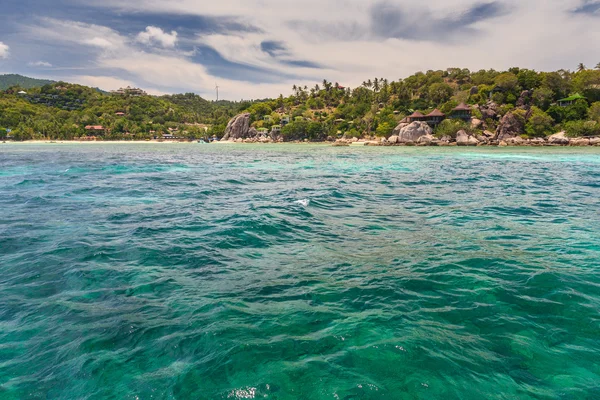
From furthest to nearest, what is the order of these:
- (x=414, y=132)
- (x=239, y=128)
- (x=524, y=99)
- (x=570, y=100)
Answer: (x=239, y=128) < (x=524, y=99) < (x=414, y=132) < (x=570, y=100)

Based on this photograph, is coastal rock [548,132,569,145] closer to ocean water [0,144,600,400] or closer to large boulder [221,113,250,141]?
ocean water [0,144,600,400]

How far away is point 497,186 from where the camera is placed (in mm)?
20250

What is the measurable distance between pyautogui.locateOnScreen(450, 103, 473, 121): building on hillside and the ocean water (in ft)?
311

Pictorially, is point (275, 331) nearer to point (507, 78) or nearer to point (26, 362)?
point (26, 362)

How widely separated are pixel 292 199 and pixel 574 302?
38.8 feet

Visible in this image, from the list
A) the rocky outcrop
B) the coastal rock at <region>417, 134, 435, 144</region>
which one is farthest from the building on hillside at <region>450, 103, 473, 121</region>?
the coastal rock at <region>417, 134, 435, 144</region>

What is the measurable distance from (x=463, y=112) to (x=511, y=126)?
13.9m

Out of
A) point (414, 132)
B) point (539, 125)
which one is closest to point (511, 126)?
point (539, 125)

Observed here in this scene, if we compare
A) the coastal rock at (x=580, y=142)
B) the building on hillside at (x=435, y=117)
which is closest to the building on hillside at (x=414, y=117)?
the building on hillside at (x=435, y=117)

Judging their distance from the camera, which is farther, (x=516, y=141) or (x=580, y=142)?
(x=516, y=141)

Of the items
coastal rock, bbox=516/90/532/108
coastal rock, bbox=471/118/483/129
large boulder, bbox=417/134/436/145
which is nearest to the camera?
large boulder, bbox=417/134/436/145

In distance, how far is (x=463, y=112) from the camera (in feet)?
320

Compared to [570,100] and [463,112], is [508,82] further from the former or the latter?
[463,112]

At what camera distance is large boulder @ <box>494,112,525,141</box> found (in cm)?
8806
